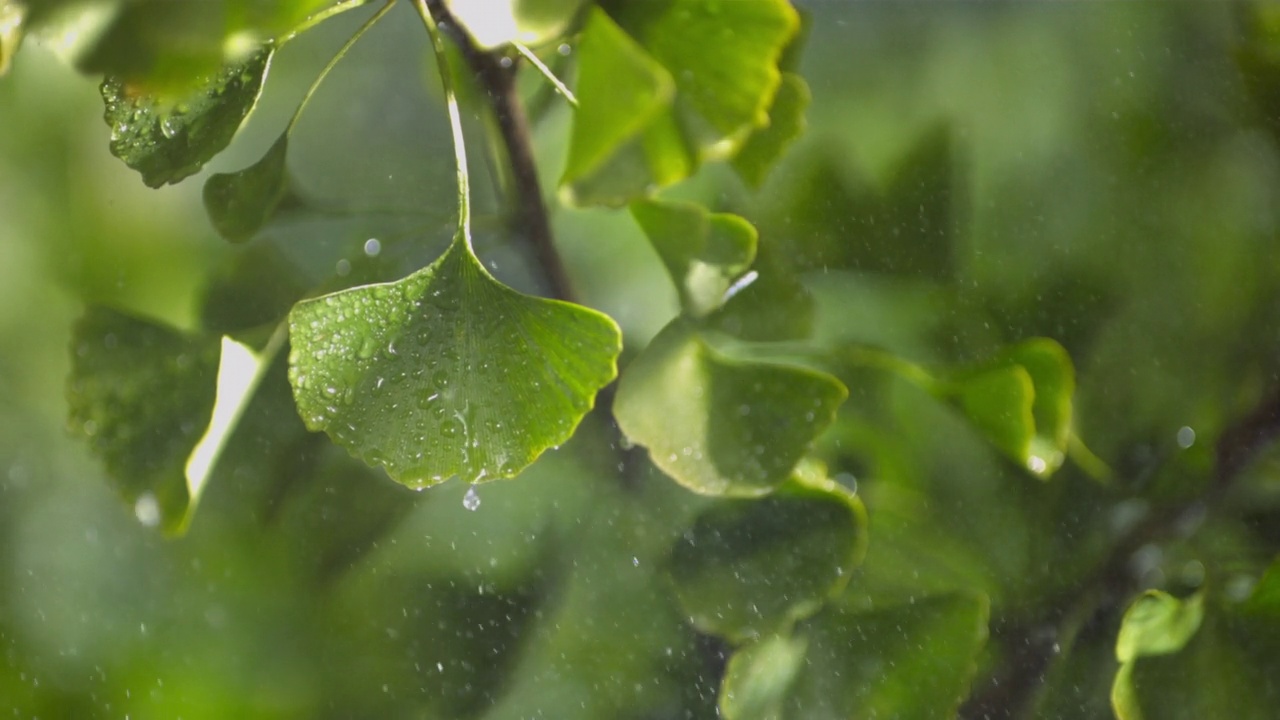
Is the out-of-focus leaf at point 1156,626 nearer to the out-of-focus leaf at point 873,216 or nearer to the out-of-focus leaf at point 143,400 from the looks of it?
the out-of-focus leaf at point 873,216

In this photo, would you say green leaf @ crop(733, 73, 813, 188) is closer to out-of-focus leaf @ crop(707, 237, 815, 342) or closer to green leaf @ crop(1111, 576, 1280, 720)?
out-of-focus leaf @ crop(707, 237, 815, 342)

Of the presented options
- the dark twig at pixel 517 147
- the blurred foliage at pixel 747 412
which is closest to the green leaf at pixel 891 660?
the blurred foliage at pixel 747 412

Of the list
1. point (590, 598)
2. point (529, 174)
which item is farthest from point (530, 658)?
point (529, 174)

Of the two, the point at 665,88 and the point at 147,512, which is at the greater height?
the point at 665,88

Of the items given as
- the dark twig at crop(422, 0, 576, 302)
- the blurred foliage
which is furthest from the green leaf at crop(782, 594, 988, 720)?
the dark twig at crop(422, 0, 576, 302)

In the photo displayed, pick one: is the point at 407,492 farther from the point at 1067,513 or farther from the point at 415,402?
the point at 1067,513

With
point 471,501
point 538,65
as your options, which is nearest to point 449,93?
point 538,65

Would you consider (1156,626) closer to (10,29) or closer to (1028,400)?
(1028,400)
